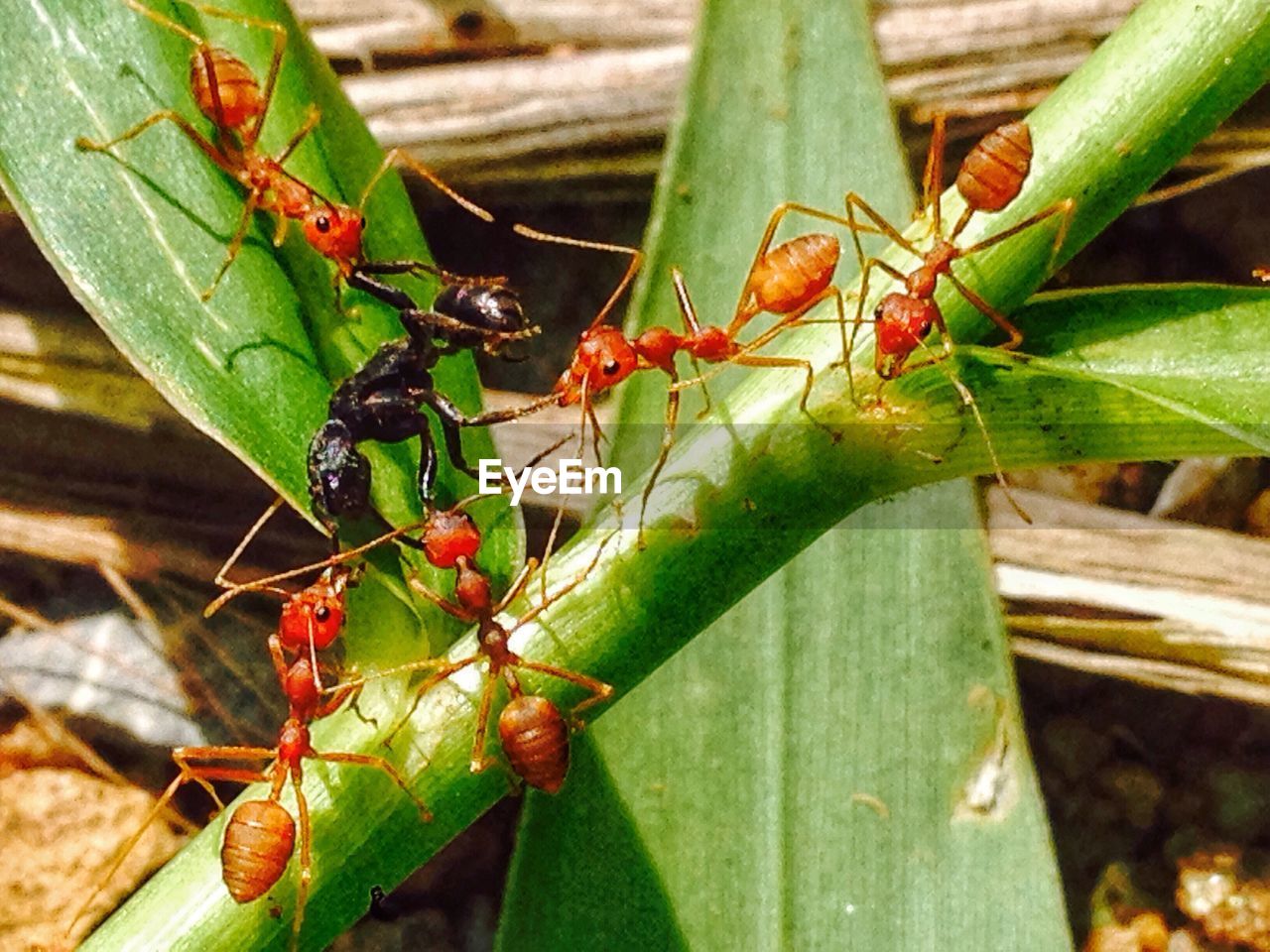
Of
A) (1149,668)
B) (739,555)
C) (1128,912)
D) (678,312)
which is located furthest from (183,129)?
(1128,912)

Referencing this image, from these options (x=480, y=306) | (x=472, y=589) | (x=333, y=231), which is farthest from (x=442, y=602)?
(x=333, y=231)

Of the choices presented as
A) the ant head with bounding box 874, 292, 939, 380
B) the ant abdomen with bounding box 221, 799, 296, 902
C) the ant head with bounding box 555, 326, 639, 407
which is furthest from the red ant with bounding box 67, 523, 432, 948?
the ant head with bounding box 874, 292, 939, 380

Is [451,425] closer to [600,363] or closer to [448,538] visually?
[448,538]

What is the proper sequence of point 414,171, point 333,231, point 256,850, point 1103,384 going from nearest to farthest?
1. point 1103,384
2. point 256,850
3. point 333,231
4. point 414,171

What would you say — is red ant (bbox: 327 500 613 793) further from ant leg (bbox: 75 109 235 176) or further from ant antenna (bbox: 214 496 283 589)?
ant leg (bbox: 75 109 235 176)

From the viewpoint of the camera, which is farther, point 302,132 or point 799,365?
point 302,132
